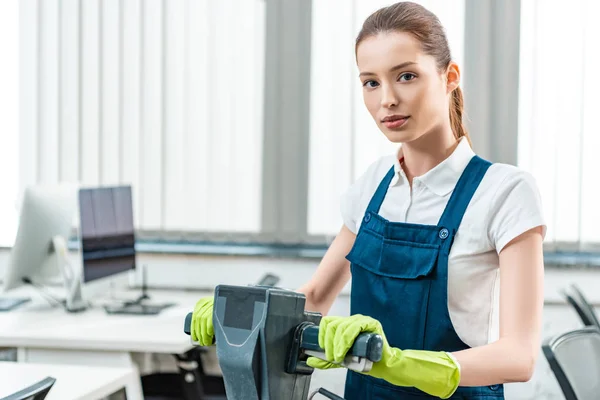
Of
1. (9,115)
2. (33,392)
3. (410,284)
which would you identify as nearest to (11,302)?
(9,115)

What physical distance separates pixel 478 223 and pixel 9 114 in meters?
2.93

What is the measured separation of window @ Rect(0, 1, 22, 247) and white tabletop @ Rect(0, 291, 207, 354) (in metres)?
0.77

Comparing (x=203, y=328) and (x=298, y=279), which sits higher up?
(x=203, y=328)

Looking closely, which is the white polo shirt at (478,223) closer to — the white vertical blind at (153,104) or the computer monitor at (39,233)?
the computer monitor at (39,233)

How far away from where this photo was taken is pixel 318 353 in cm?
93

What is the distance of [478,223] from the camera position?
1353 mm

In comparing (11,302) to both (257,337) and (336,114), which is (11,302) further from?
(257,337)

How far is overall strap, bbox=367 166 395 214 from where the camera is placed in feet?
5.17

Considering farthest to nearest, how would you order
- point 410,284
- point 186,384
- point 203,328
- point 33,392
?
point 186,384 < point 410,284 < point 33,392 < point 203,328

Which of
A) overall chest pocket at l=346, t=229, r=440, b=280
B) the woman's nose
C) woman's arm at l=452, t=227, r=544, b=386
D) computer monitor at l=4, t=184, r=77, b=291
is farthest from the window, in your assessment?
woman's arm at l=452, t=227, r=544, b=386

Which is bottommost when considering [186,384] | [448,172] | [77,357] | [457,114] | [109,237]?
[186,384]

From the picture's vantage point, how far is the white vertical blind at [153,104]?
138 inches

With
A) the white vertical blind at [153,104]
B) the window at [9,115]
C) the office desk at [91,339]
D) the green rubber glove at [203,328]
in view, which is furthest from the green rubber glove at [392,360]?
the window at [9,115]

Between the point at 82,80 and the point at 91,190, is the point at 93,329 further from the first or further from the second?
the point at 82,80
